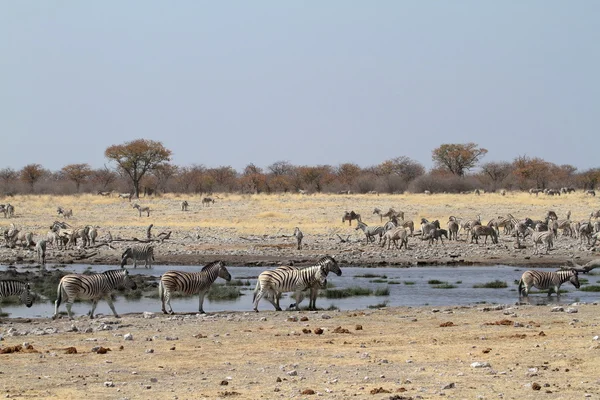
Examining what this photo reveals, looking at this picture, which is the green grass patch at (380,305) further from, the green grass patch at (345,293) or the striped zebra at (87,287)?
the striped zebra at (87,287)

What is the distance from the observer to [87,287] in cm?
1619

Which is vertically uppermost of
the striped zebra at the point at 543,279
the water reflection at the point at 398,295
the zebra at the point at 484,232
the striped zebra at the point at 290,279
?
the zebra at the point at 484,232

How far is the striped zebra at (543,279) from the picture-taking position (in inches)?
750

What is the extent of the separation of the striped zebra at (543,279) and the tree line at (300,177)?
49.3m

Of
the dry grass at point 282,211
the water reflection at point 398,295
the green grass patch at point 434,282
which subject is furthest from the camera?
the dry grass at point 282,211

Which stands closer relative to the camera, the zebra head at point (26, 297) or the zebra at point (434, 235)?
the zebra head at point (26, 297)

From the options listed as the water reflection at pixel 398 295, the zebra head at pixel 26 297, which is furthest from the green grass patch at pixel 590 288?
the zebra head at pixel 26 297

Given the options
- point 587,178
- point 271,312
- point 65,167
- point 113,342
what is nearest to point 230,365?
point 113,342

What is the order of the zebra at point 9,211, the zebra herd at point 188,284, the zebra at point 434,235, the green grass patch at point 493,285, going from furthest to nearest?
the zebra at point 9,211
the zebra at point 434,235
the green grass patch at point 493,285
the zebra herd at point 188,284

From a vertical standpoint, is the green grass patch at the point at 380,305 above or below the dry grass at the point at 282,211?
below

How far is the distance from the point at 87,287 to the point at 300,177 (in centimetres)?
7010

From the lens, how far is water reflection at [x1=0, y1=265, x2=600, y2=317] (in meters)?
18.5

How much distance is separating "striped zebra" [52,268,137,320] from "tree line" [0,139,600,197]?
2043 inches

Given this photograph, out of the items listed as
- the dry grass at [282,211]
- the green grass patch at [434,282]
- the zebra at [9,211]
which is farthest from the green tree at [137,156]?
the green grass patch at [434,282]
